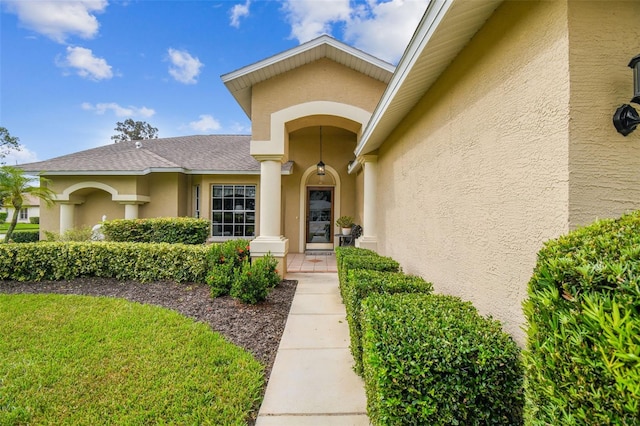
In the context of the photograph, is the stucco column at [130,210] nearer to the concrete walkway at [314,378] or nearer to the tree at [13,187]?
the tree at [13,187]

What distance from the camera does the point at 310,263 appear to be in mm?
9359

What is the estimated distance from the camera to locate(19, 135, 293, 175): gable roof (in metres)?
11.1

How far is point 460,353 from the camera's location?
72.6 inches

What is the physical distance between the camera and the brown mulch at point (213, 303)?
4122 mm

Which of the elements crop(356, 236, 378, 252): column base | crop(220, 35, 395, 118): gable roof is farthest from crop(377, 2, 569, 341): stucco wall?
crop(220, 35, 395, 118): gable roof

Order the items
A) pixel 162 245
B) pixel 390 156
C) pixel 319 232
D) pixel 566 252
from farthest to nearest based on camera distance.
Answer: pixel 319 232
pixel 162 245
pixel 390 156
pixel 566 252

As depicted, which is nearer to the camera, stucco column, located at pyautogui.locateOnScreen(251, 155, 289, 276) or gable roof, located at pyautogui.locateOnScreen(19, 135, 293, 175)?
stucco column, located at pyautogui.locateOnScreen(251, 155, 289, 276)

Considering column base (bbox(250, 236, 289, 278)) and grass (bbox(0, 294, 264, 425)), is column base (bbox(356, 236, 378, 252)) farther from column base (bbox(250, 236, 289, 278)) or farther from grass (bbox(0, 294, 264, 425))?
grass (bbox(0, 294, 264, 425))

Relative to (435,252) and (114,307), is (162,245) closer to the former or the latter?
(114,307)

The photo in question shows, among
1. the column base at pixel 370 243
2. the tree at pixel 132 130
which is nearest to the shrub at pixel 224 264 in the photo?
the column base at pixel 370 243

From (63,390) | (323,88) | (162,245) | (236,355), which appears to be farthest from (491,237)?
(162,245)

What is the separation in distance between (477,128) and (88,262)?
8.39m

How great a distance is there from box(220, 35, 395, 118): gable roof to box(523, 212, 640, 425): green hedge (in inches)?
253

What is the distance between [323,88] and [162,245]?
5.58m
